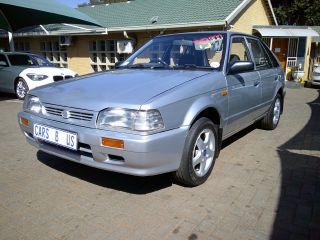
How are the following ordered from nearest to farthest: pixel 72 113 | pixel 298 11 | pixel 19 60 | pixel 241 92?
pixel 72 113 < pixel 241 92 < pixel 19 60 < pixel 298 11

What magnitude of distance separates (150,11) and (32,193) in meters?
14.3

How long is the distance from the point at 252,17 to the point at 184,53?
12.0 m

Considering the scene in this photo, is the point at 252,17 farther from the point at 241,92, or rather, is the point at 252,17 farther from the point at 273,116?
the point at 241,92

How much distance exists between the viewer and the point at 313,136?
5895 millimetres

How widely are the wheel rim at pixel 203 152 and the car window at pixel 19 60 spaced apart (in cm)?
856

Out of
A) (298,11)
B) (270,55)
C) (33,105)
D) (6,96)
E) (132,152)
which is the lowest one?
(6,96)

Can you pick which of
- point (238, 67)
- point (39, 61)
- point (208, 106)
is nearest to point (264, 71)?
point (238, 67)

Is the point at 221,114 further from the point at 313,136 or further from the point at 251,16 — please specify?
the point at 251,16

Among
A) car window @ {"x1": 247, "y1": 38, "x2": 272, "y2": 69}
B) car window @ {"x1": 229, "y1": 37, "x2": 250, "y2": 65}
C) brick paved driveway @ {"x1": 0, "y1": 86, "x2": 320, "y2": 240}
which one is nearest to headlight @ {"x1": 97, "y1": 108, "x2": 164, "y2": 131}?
brick paved driveway @ {"x1": 0, "y1": 86, "x2": 320, "y2": 240}

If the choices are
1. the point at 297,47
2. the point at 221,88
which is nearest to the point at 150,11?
the point at 297,47

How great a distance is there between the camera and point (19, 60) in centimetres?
1057

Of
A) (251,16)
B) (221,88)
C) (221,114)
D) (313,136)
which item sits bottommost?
(313,136)

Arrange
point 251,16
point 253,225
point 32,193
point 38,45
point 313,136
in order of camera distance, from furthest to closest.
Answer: point 38,45
point 251,16
point 313,136
point 32,193
point 253,225

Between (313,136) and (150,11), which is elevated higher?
(150,11)
